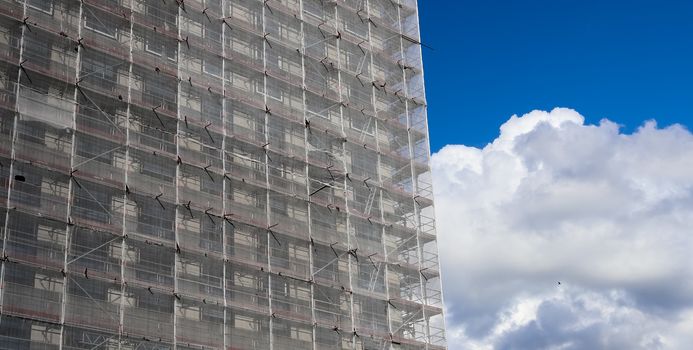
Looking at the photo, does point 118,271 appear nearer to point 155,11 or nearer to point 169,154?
point 169,154

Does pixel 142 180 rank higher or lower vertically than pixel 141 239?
higher

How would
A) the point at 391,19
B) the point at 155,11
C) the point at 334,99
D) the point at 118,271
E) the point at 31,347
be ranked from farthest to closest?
the point at 391,19
the point at 334,99
the point at 155,11
the point at 118,271
the point at 31,347

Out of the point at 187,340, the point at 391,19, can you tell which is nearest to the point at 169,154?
the point at 187,340

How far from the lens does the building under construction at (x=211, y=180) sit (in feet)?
125

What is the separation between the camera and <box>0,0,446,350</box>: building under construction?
38.2 metres

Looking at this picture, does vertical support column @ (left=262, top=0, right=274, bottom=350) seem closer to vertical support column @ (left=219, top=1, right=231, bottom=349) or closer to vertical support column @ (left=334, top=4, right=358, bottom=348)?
vertical support column @ (left=219, top=1, right=231, bottom=349)

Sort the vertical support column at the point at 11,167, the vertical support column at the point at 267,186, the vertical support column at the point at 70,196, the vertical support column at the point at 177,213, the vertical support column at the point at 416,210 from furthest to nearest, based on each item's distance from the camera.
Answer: the vertical support column at the point at 416,210 → the vertical support column at the point at 267,186 → the vertical support column at the point at 177,213 → the vertical support column at the point at 70,196 → the vertical support column at the point at 11,167

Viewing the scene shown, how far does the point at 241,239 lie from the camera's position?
4384 cm

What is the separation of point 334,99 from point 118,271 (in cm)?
1544

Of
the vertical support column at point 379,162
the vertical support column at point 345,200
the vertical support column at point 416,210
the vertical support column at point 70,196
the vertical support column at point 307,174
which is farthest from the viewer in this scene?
the vertical support column at point 416,210

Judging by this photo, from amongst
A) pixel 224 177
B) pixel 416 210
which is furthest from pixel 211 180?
pixel 416 210

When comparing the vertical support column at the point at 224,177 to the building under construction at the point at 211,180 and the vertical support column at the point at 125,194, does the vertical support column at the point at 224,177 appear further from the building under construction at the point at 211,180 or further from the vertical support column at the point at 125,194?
the vertical support column at the point at 125,194

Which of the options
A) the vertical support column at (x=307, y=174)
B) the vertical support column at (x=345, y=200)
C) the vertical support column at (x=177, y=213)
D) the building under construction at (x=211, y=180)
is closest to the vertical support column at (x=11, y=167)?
the building under construction at (x=211, y=180)

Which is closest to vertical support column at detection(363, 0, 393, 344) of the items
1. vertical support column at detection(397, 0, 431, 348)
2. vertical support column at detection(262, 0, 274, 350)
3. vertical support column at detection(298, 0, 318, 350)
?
vertical support column at detection(397, 0, 431, 348)
